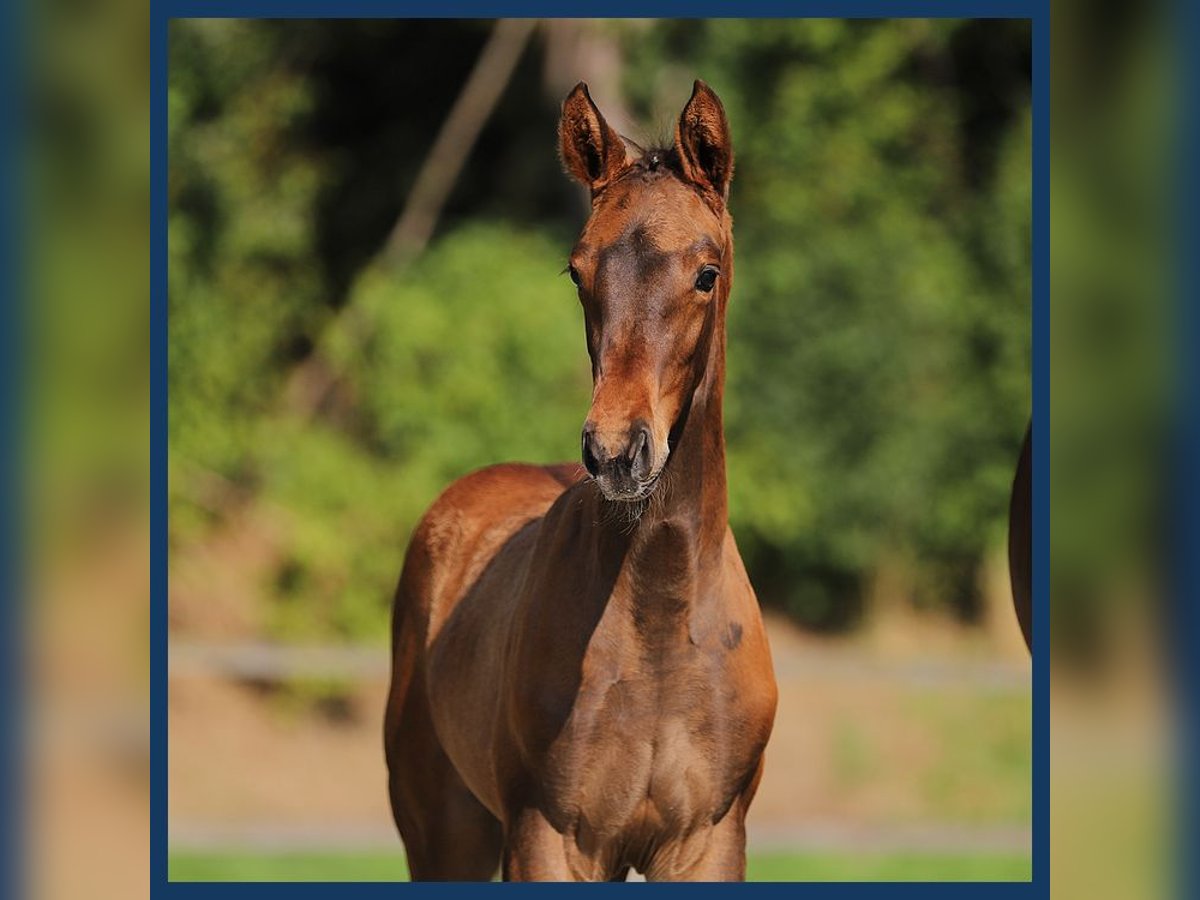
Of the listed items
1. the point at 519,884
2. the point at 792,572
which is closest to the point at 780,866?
the point at 792,572

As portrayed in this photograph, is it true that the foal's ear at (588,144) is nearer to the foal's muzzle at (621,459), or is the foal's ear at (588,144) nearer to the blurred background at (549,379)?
the foal's muzzle at (621,459)

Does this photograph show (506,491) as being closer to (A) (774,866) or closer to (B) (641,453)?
(B) (641,453)

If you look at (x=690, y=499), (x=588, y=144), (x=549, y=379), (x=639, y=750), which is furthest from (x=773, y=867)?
(x=588, y=144)

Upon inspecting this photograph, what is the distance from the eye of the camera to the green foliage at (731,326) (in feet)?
36.8

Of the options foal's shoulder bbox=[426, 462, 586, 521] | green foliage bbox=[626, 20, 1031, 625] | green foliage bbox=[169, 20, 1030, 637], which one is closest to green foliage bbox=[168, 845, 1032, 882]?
green foliage bbox=[169, 20, 1030, 637]

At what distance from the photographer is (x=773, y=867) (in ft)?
28.0

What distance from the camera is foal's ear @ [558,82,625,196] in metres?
3.67

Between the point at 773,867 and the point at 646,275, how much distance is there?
5.82 m

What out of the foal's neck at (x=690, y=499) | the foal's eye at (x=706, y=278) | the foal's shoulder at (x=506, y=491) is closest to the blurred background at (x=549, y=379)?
the foal's shoulder at (x=506, y=491)

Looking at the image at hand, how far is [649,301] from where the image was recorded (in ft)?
11.0
